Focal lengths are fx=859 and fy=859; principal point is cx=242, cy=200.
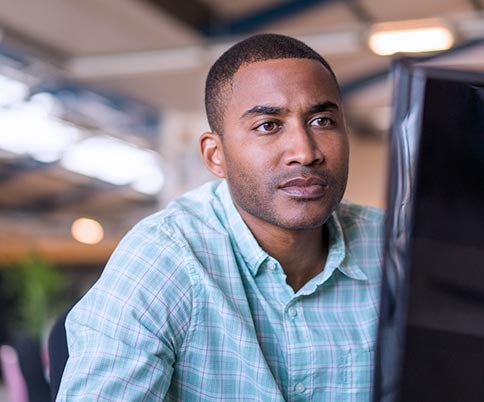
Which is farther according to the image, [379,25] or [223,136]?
[379,25]

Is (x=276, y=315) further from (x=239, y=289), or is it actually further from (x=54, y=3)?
(x=54, y=3)

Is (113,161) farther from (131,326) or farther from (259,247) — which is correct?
(131,326)

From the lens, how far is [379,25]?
22.5 feet

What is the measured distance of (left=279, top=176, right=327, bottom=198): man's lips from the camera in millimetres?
1090

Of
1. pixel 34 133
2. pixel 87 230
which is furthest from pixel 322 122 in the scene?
pixel 87 230

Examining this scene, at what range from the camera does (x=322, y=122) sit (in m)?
1.14

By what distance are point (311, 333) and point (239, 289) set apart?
0.38 feet

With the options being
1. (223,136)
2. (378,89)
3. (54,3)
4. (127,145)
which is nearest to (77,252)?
(127,145)

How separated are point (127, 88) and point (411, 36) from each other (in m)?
3.06

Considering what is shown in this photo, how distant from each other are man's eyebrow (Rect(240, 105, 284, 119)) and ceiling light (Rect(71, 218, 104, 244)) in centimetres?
1361

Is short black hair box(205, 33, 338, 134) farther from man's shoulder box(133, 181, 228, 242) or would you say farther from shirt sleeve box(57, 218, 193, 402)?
shirt sleeve box(57, 218, 193, 402)

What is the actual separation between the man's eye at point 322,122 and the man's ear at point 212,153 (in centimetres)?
24

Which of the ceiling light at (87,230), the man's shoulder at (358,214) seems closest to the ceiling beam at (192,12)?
the man's shoulder at (358,214)

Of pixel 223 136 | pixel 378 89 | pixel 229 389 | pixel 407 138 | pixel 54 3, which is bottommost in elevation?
pixel 229 389
